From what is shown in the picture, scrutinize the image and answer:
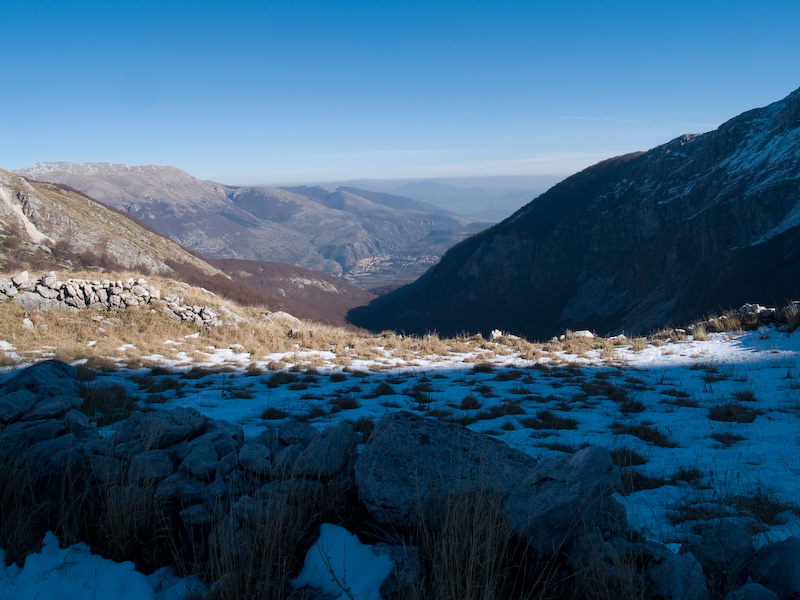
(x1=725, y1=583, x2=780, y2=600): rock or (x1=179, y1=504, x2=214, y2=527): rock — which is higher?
(x1=725, y1=583, x2=780, y2=600): rock

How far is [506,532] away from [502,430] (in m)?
3.68

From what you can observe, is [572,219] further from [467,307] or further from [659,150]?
[467,307]

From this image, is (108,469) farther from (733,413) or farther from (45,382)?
(733,413)

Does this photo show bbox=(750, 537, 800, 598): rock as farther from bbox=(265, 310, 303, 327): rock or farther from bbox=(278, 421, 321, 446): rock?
bbox=(265, 310, 303, 327): rock

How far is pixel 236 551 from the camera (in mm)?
2951

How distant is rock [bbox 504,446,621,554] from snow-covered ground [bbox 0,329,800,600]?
2.96ft

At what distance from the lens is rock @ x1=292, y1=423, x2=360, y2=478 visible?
3678 millimetres

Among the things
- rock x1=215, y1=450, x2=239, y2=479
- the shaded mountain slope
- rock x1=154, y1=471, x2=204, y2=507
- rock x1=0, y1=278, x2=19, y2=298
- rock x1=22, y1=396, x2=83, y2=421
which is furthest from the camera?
the shaded mountain slope

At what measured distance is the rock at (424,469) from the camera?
120 inches

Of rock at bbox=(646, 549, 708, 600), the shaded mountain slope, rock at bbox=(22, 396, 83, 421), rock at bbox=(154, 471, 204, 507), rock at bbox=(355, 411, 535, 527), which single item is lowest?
the shaded mountain slope

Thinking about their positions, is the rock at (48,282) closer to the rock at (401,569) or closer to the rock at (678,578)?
the rock at (401,569)

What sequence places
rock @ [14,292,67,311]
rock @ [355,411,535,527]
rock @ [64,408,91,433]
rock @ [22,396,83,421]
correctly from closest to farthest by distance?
rock @ [355,411,535,527]
rock @ [64,408,91,433]
rock @ [22,396,83,421]
rock @ [14,292,67,311]

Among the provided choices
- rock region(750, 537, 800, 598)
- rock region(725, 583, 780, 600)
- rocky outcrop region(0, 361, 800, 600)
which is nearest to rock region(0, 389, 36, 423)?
rocky outcrop region(0, 361, 800, 600)

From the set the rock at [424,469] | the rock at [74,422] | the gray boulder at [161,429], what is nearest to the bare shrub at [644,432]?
the rock at [424,469]
